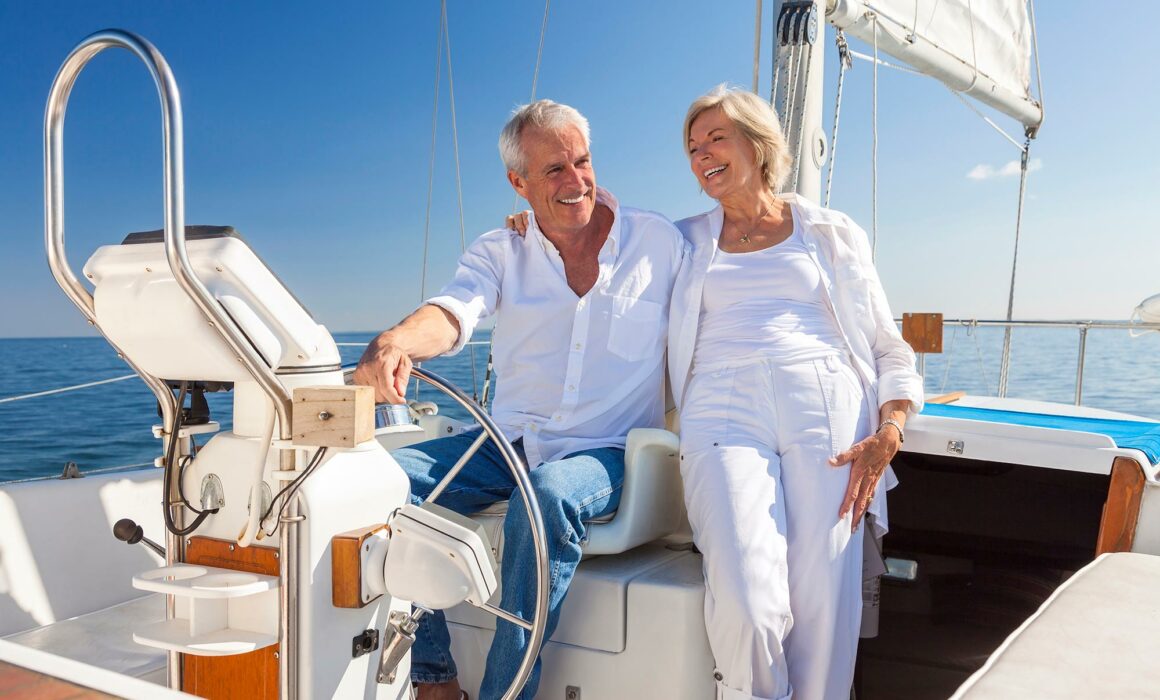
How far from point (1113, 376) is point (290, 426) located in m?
21.7

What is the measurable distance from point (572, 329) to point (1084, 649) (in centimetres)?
118

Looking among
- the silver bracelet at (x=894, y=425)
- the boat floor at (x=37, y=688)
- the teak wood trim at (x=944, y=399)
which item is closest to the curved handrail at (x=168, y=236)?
the boat floor at (x=37, y=688)

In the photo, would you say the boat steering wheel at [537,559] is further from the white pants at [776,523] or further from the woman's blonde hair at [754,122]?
the woman's blonde hair at [754,122]

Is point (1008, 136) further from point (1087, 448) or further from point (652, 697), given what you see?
point (652, 697)

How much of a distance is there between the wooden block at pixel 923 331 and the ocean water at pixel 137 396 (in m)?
0.16

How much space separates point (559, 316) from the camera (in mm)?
1982

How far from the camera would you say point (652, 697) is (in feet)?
5.10

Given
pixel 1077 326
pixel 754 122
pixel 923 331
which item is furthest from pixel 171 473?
pixel 1077 326

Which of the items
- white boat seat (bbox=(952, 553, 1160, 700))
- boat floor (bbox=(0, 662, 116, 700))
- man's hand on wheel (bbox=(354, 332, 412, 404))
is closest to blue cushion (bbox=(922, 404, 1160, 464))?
white boat seat (bbox=(952, 553, 1160, 700))

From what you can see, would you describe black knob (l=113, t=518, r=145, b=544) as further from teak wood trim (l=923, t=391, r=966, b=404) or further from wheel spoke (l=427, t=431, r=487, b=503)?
teak wood trim (l=923, t=391, r=966, b=404)

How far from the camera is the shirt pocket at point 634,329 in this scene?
6.32 feet

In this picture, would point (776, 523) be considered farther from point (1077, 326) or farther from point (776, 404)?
point (1077, 326)

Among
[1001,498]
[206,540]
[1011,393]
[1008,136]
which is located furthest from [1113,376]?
[206,540]

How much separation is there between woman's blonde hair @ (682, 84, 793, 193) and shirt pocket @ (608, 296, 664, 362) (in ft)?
1.36
